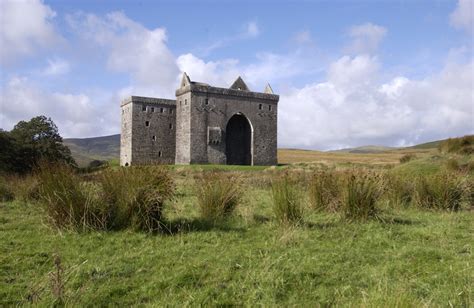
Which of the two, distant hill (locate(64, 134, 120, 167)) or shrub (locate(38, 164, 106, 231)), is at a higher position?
distant hill (locate(64, 134, 120, 167))

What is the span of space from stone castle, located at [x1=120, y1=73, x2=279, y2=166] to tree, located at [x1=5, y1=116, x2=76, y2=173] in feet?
17.7

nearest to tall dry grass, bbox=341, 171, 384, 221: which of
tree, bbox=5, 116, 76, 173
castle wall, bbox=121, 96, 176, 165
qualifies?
tree, bbox=5, 116, 76, 173

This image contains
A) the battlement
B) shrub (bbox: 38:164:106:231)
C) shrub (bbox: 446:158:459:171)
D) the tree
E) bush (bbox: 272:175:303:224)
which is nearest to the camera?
shrub (bbox: 38:164:106:231)

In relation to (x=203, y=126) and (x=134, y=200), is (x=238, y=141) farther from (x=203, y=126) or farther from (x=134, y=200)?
(x=134, y=200)

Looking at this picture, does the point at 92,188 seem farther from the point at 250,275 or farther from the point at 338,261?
the point at 338,261

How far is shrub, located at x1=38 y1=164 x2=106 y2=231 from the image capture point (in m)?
5.51

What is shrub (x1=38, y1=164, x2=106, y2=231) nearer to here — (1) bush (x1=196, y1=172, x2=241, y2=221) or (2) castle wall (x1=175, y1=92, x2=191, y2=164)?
(1) bush (x1=196, y1=172, x2=241, y2=221)

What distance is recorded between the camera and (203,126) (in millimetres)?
31000

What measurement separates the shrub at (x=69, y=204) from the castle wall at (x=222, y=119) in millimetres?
24684

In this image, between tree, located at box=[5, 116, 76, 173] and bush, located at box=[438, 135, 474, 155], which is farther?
tree, located at box=[5, 116, 76, 173]

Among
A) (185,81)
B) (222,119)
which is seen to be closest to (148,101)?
(185,81)

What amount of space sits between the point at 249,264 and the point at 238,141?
31.3m

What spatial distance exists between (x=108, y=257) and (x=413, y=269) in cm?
298

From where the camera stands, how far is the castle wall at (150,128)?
31.5 metres
